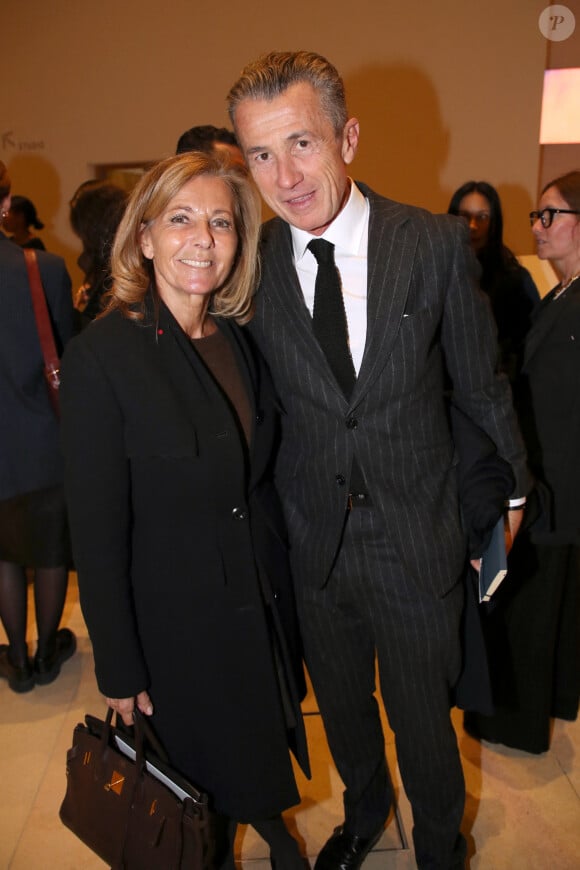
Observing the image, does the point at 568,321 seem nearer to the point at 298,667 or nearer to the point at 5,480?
the point at 298,667

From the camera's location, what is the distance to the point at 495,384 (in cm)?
152

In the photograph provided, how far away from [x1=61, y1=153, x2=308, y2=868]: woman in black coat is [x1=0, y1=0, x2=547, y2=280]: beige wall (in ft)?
11.9

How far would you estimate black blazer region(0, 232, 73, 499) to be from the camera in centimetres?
233

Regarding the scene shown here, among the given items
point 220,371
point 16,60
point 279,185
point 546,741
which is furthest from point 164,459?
point 16,60

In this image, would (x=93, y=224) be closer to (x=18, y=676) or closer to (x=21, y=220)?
(x=21, y=220)

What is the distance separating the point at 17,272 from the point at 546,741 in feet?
7.50

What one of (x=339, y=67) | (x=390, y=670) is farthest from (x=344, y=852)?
(x=339, y=67)

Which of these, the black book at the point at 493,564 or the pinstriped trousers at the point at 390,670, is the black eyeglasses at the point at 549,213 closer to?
the black book at the point at 493,564

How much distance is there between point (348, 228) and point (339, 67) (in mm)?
3785

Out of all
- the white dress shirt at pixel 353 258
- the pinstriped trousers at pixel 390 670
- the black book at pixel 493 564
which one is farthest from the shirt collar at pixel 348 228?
the black book at pixel 493 564

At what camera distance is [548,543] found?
2059 millimetres

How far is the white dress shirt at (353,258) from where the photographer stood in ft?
4.72

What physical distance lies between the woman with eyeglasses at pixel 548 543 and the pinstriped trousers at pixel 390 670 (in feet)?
1.75

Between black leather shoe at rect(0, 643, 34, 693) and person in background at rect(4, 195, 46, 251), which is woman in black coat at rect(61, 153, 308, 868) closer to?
black leather shoe at rect(0, 643, 34, 693)
